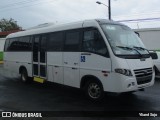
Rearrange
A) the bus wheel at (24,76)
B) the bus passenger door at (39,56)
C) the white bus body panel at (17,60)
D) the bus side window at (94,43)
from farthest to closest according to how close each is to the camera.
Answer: the bus wheel at (24,76), the white bus body panel at (17,60), the bus passenger door at (39,56), the bus side window at (94,43)

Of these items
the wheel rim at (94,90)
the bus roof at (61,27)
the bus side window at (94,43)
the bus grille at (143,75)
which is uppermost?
the bus roof at (61,27)

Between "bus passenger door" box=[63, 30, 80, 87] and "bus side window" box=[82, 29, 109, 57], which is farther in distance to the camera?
"bus passenger door" box=[63, 30, 80, 87]

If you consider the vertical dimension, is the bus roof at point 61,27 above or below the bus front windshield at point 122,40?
above

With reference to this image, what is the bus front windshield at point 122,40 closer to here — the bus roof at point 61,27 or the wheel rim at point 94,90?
the bus roof at point 61,27

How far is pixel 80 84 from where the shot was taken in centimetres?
945

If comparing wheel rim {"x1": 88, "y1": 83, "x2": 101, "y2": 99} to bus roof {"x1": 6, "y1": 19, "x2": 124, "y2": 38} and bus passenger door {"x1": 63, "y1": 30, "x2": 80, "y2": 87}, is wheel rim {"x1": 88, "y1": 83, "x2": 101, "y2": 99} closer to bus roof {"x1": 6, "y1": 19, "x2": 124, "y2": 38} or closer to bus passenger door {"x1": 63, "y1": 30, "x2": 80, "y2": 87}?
bus passenger door {"x1": 63, "y1": 30, "x2": 80, "y2": 87}

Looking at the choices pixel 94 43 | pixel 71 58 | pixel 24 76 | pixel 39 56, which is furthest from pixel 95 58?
pixel 24 76

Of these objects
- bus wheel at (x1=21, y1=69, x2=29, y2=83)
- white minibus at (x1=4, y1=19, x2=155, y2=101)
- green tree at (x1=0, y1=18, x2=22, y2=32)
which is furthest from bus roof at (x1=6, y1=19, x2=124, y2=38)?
green tree at (x1=0, y1=18, x2=22, y2=32)

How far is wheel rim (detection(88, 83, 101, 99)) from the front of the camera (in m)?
8.75

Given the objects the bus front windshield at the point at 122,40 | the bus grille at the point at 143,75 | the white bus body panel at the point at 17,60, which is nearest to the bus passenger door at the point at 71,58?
the bus front windshield at the point at 122,40

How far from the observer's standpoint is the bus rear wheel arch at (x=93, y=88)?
8648 millimetres

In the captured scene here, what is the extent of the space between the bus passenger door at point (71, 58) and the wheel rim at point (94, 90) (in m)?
0.75

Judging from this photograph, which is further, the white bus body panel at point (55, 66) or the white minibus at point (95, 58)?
the white bus body panel at point (55, 66)

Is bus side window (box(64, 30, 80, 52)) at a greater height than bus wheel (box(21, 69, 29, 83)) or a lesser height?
greater
